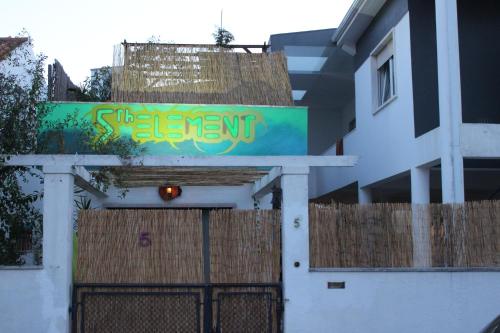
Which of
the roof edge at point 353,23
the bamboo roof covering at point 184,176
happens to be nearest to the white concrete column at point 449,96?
the bamboo roof covering at point 184,176

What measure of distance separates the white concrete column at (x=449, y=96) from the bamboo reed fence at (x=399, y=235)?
1.76 meters

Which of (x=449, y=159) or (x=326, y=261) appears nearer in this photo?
(x=326, y=261)

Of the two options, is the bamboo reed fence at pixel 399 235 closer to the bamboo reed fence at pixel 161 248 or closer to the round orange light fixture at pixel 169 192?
the bamboo reed fence at pixel 161 248

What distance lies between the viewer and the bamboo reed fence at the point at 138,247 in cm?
859

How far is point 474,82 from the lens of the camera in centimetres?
1266

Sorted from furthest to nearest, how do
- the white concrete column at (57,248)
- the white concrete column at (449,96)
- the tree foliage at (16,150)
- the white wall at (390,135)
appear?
1. the white wall at (390,135)
2. the white concrete column at (449,96)
3. the tree foliage at (16,150)
4. the white concrete column at (57,248)

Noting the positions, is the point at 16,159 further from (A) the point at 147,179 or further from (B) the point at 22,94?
(A) the point at 147,179

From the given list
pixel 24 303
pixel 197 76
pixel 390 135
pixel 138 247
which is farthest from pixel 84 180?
pixel 390 135

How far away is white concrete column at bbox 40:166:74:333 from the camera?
8391 millimetres

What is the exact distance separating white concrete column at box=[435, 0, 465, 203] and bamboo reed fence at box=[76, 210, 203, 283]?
4.36m

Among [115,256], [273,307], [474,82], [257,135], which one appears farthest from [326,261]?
[474,82]

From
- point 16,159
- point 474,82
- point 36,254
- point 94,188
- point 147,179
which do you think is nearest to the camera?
point 16,159

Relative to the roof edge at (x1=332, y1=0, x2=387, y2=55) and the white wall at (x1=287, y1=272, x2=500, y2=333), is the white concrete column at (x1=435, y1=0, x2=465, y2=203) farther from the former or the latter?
the roof edge at (x1=332, y1=0, x2=387, y2=55)

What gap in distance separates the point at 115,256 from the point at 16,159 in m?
1.77
